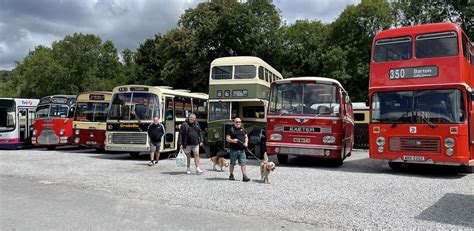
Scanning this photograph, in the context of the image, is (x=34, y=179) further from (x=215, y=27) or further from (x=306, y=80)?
(x=215, y=27)

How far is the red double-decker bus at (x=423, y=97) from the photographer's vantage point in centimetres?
1239

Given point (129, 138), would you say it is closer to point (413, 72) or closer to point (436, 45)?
point (413, 72)

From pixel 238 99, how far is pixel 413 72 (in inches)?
293

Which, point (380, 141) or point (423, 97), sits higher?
point (423, 97)

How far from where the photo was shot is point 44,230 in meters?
6.55

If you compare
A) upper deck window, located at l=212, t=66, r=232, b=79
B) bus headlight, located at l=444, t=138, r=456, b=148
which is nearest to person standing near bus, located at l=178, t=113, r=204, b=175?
upper deck window, located at l=212, t=66, r=232, b=79

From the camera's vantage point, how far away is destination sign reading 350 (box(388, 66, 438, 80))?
41.7 ft

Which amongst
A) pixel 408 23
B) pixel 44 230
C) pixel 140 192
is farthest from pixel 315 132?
pixel 408 23

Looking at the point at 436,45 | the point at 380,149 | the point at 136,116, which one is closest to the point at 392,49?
the point at 436,45

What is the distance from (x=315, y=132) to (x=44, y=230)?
9.79 meters

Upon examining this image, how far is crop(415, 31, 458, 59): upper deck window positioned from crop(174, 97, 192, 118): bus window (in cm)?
970

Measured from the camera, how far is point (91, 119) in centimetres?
2122

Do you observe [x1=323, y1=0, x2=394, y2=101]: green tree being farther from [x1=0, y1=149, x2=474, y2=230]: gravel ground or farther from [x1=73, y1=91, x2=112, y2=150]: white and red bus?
[x1=0, y1=149, x2=474, y2=230]: gravel ground

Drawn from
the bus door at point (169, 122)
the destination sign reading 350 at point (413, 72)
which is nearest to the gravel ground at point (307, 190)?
the bus door at point (169, 122)
